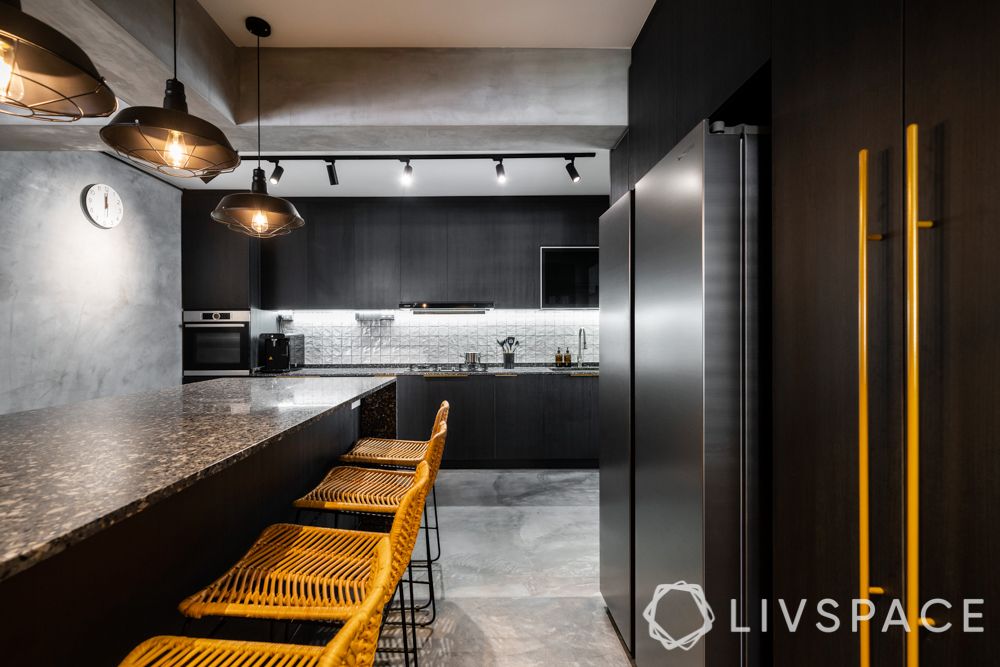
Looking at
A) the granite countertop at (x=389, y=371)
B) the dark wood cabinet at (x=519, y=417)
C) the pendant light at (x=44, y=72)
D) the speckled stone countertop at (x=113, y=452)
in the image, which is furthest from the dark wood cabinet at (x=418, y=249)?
the pendant light at (x=44, y=72)

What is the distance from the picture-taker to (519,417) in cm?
452

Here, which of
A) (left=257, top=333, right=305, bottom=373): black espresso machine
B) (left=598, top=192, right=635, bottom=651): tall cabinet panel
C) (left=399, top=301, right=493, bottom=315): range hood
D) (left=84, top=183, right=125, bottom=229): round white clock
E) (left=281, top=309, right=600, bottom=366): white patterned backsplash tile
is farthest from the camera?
(left=281, top=309, right=600, bottom=366): white patterned backsplash tile

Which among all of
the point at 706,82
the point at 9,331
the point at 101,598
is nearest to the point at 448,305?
the point at 9,331

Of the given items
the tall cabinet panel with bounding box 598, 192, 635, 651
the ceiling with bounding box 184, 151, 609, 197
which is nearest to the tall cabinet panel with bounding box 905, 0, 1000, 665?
the tall cabinet panel with bounding box 598, 192, 635, 651

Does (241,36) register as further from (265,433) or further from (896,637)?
(896,637)

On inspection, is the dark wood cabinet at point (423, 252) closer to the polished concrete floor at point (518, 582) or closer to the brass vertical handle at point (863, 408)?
the polished concrete floor at point (518, 582)

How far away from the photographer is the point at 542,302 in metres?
4.85

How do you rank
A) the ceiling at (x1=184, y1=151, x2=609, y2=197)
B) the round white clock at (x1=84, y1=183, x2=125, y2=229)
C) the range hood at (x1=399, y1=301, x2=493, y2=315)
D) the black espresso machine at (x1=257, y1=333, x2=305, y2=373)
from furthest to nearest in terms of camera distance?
the range hood at (x1=399, y1=301, x2=493, y2=315)
the black espresso machine at (x1=257, y1=333, x2=305, y2=373)
the ceiling at (x1=184, y1=151, x2=609, y2=197)
the round white clock at (x1=84, y1=183, x2=125, y2=229)

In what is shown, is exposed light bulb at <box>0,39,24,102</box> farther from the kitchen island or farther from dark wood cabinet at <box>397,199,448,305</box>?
dark wood cabinet at <box>397,199,448,305</box>

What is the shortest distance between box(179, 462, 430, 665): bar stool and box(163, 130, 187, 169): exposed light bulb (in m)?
1.32

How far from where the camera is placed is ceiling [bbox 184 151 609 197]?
3.99 metres

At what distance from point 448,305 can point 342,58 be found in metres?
2.64

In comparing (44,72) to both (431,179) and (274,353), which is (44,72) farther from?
(274,353)

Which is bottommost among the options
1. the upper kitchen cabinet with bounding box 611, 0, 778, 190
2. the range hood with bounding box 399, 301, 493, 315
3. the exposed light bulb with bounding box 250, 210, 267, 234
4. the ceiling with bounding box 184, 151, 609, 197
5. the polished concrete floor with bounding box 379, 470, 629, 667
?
the polished concrete floor with bounding box 379, 470, 629, 667
